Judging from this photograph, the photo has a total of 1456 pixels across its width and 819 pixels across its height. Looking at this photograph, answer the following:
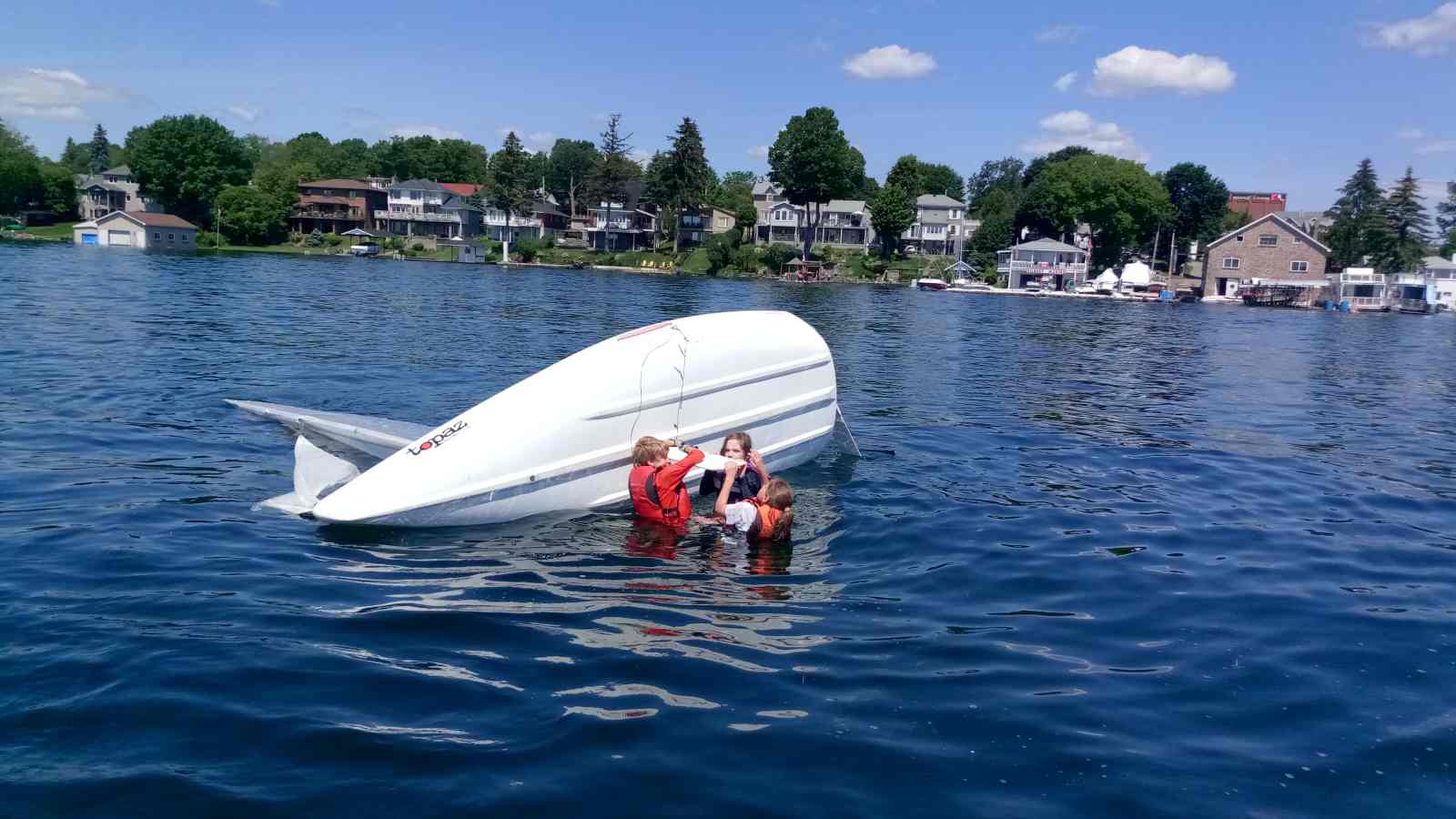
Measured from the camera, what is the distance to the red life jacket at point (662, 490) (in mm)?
9023

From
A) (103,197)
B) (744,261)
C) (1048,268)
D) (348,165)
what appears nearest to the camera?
(1048,268)

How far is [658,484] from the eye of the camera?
29.6 feet

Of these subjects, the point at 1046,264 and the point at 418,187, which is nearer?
the point at 1046,264

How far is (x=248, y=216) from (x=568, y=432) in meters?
107

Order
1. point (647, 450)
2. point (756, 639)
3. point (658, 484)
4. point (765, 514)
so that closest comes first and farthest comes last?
1. point (756, 639)
2. point (765, 514)
3. point (658, 484)
4. point (647, 450)

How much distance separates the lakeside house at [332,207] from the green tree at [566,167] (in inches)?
1232

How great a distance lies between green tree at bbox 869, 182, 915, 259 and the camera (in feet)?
343

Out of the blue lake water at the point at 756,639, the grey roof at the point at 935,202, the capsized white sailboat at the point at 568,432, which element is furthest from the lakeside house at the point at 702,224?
the capsized white sailboat at the point at 568,432

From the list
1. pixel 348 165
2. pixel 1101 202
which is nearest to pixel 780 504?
pixel 1101 202

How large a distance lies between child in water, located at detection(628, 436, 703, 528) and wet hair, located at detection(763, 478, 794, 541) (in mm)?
753

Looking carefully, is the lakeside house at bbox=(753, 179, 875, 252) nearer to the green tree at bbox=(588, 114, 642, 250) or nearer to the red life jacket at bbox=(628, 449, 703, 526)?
the green tree at bbox=(588, 114, 642, 250)

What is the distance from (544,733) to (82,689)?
2.68 metres

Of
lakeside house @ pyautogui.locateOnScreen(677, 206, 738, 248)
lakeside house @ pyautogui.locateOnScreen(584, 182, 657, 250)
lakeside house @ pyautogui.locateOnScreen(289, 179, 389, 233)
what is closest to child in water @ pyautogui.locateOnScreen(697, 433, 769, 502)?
lakeside house @ pyautogui.locateOnScreen(677, 206, 738, 248)

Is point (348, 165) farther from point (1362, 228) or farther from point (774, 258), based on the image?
point (1362, 228)
